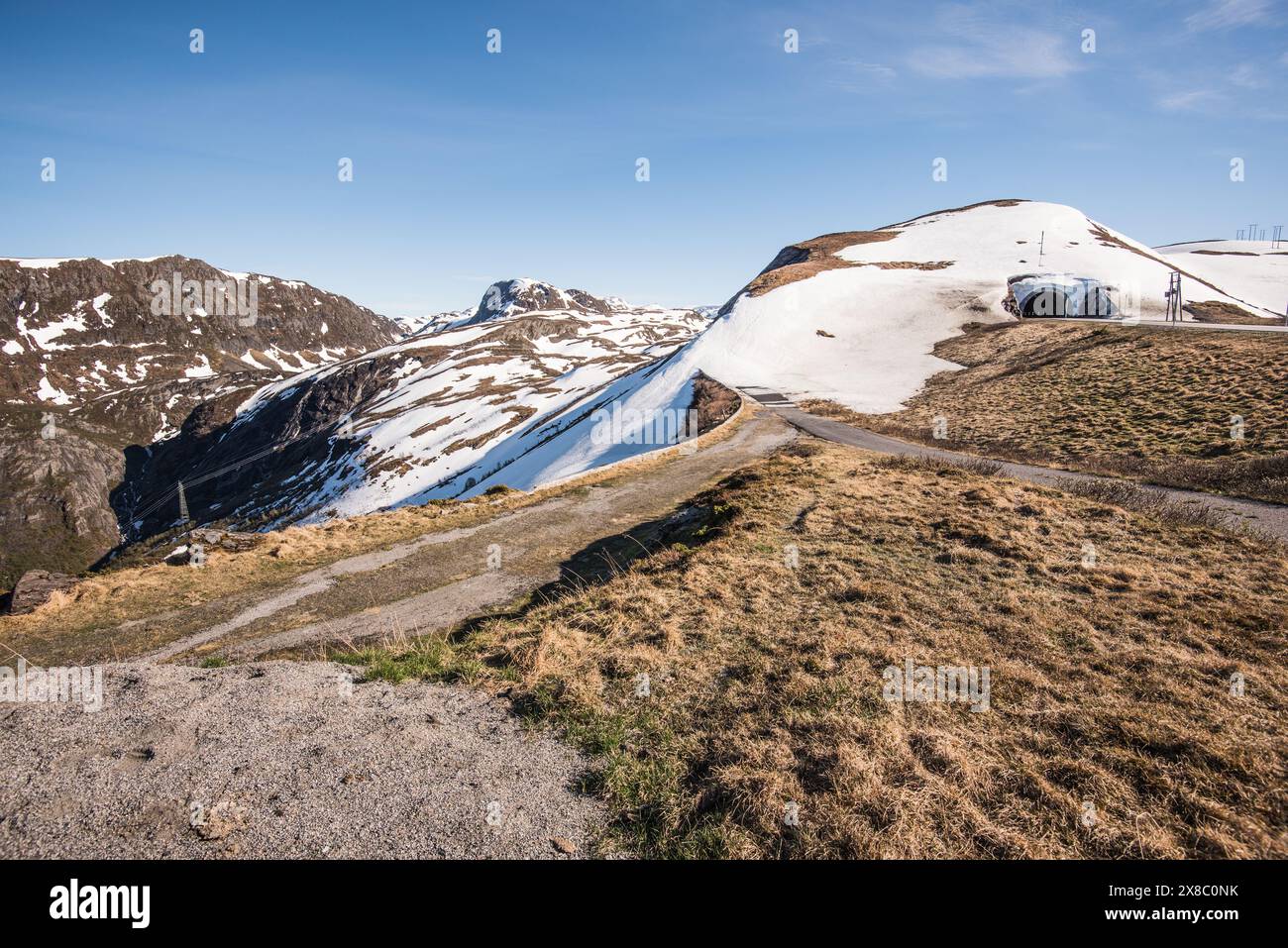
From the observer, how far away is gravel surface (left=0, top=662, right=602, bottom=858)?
5.63 metres

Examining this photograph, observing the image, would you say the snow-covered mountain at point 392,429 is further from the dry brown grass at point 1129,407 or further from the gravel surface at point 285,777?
the gravel surface at point 285,777

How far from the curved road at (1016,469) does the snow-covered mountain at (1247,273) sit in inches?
3105

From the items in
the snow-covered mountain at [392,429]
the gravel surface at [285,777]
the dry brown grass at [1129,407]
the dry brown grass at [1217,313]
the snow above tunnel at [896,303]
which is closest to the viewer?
the gravel surface at [285,777]

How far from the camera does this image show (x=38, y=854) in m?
5.35

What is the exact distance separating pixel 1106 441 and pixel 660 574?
2779 cm

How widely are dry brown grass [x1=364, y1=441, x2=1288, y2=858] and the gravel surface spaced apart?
2.94 feet

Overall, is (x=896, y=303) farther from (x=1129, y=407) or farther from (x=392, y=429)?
(x=392, y=429)

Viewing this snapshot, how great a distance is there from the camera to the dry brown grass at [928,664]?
580 centimetres

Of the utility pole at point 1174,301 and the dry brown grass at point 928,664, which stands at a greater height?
the utility pole at point 1174,301

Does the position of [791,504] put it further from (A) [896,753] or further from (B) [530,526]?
(A) [896,753]

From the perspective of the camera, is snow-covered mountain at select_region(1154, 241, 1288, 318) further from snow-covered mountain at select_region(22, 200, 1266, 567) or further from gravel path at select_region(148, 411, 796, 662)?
gravel path at select_region(148, 411, 796, 662)

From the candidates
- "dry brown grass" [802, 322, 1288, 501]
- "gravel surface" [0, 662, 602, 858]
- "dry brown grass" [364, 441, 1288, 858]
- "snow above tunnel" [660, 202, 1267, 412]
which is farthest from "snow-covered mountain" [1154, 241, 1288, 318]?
"gravel surface" [0, 662, 602, 858]

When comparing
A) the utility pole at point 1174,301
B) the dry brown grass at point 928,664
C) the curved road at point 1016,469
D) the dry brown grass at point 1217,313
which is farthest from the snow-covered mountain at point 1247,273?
the dry brown grass at point 928,664
